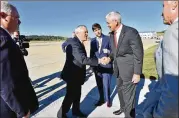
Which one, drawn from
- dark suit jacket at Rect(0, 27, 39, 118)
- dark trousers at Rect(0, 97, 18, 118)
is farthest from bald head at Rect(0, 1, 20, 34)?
dark trousers at Rect(0, 97, 18, 118)

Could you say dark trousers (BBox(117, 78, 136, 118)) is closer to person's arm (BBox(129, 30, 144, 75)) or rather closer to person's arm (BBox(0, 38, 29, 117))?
person's arm (BBox(129, 30, 144, 75))

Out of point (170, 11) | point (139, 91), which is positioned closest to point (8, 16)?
point (170, 11)

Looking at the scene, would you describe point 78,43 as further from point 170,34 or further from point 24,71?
point 170,34

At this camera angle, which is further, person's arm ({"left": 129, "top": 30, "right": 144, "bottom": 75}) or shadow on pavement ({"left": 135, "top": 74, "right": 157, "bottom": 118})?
shadow on pavement ({"left": 135, "top": 74, "right": 157, "bottom": 118})

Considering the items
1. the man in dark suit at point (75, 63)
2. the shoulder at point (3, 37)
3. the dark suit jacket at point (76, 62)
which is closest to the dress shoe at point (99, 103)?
the man in dark suit at point (75, 63)

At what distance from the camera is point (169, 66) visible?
1566mm

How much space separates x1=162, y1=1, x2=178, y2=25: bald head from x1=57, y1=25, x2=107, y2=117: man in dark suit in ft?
8.65

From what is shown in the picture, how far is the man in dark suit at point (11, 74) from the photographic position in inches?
91.4

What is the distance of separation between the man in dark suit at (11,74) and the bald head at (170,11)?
1515 millimetres

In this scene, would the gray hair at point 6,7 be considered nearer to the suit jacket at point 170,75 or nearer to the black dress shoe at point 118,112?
the suit jacket at point 170,75

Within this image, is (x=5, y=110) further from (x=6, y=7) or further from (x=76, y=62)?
(x=76, y=62)

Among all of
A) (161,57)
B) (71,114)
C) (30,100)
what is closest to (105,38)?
(71,114)

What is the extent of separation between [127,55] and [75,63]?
1.00 m

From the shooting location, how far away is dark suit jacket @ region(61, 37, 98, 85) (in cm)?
441
